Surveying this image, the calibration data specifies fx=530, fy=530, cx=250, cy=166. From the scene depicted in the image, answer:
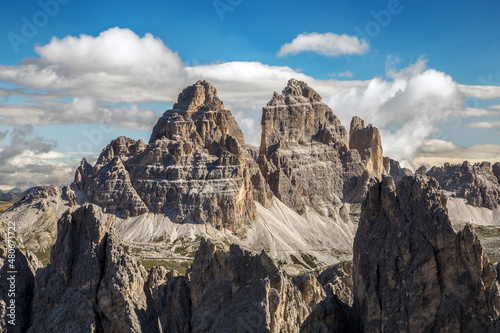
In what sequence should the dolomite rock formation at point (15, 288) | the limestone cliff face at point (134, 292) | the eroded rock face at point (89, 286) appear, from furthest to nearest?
1. the dolomite rock formation at point (15, 288)
2. the eroded rock face at point (89, 286)
3. the limestone cliff face at point (134, 292)

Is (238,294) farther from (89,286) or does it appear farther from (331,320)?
(89,286)

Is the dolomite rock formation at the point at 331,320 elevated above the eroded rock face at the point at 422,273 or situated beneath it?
situated beneath

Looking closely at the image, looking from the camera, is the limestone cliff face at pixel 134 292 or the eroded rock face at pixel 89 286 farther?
the eroded rock face at pixel 89 286

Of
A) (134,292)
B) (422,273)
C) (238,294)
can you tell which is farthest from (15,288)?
(422,273)

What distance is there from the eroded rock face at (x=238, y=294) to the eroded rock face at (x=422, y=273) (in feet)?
44.5

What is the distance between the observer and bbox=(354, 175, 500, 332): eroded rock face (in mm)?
49750

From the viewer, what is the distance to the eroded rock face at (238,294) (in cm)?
6750

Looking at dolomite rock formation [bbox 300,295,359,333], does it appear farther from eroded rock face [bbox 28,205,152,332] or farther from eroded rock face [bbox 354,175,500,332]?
eroded rock face [bbox 28,205,152,332]

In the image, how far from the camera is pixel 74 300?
70.1 m

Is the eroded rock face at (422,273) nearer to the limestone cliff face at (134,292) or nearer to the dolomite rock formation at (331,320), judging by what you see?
the dolomite rock formation at (331,320)

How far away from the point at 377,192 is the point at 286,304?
81.0ft

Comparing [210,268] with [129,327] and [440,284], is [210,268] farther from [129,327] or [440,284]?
[440,284]

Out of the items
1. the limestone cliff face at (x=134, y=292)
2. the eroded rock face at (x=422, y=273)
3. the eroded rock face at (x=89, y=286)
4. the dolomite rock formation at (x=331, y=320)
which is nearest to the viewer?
the eroded rock face at (x=422, y=273)

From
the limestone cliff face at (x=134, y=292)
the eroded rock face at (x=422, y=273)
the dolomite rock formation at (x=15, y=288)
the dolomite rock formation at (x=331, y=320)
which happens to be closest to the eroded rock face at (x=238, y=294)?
the limestone cliff face at (x=134, y=292)
